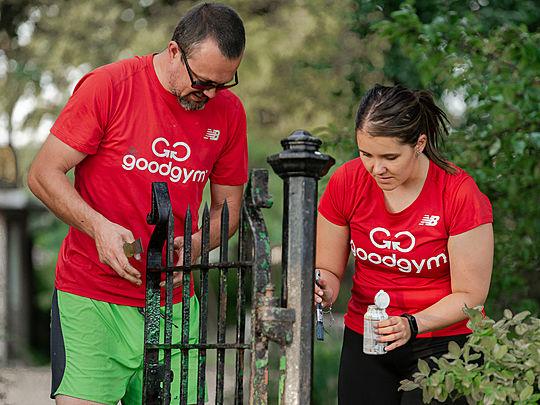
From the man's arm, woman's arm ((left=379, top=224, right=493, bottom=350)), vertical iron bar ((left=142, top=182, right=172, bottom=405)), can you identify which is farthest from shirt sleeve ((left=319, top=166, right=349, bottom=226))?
the man's arm

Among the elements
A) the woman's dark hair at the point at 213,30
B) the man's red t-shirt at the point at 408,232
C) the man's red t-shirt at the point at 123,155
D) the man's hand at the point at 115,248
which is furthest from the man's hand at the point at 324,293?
the woman's dark hair at the point at 213,30

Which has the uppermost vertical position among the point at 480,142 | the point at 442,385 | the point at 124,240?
the point at 480,142

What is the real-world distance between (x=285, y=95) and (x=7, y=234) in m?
6.29

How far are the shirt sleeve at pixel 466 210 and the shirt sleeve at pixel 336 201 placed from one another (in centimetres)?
40

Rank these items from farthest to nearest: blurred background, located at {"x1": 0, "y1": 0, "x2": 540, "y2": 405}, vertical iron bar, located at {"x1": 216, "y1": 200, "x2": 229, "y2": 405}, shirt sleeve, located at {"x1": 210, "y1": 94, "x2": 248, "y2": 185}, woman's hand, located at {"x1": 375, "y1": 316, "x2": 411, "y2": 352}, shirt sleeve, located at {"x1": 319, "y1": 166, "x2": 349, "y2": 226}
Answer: blurred background, located at {"x1": 0, "y1": 0, "x2": 540, "y2": 405}
shirt sleeve, located at {"x1": 210, "y1": 94, "x2": 248, "y2": 185}
shirt sleeve, located at {"x1": 319, "y1": 166, "x2": 349, "y2": 226}
woman's hand, located at {"x1": 375, "y1": 316, "x2": 411, "y2": 352}
vertical iron bar, located at {"x1": 216, "y1": 200, "x2": 229, "y2": 405}

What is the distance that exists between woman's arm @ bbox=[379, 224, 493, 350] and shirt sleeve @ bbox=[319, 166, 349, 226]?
420 millimetres

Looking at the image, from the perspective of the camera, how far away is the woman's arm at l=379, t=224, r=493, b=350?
256 cm

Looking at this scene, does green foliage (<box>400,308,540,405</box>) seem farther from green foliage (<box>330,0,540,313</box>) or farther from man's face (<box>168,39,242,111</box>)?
green foliage (<box>330,0,540,313</box>)

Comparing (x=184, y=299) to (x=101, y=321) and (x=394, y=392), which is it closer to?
(x=101, y=321)

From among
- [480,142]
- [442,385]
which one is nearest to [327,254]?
[442,385]

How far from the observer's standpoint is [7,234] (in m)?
14.9

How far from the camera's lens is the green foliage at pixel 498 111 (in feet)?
13.9

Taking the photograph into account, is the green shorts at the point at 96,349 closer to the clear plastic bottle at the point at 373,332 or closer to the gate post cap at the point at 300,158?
the clear plastic bottle at the point at 373,332

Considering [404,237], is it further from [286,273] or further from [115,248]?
[115,248]
